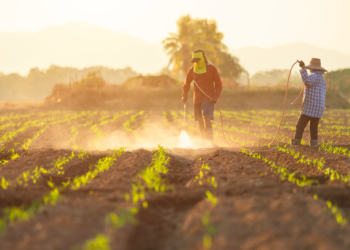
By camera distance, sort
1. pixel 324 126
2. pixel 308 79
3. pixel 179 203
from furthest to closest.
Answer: pixel 324 126
pixel 308 79
pixel 179 203

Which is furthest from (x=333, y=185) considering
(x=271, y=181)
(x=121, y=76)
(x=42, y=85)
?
(x=121, y=76)

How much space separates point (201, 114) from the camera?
26.2 ft

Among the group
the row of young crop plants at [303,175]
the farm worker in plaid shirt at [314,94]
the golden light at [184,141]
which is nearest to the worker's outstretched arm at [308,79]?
the farm worker in plaid shirt at [314,94]

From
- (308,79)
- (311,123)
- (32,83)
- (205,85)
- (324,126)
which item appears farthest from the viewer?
(32,83)

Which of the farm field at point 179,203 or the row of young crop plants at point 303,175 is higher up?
the row of young crop plants at point 303,175

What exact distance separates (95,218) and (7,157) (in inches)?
200

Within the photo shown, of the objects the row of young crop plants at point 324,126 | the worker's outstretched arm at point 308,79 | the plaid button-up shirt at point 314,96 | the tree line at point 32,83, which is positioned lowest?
the row of young crop plants at point 324,126

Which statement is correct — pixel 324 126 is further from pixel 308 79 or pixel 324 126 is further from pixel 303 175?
pixel 303 175

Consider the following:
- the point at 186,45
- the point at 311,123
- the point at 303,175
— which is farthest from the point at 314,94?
the point at 186,45

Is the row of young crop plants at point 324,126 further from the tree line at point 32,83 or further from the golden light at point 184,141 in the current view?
the tree line at point 32,83

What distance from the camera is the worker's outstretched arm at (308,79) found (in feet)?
22.3

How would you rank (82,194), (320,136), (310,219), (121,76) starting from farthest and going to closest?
(121,76) < (320,136) < (82,194) < (310,219)

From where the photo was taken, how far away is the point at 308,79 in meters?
6.84

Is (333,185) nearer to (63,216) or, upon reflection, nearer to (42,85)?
(63,216)
